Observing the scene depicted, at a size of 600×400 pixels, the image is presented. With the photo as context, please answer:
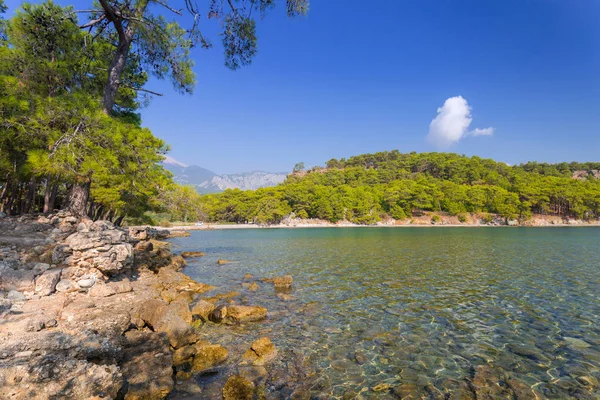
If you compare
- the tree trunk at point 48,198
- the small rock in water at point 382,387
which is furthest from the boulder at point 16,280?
the tree trunk at point 48,198

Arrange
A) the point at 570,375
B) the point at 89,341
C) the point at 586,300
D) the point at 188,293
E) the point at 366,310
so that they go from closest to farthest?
the point at 89,341, the point at 570,375, the point at 366,310, the point at 586,300, the point at 188,293

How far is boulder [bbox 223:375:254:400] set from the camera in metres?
Answer: 5.69

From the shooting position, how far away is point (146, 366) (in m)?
6.38

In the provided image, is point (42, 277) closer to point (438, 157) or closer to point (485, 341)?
point (485, 341)

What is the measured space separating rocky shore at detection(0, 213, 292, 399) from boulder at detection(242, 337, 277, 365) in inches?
1.1

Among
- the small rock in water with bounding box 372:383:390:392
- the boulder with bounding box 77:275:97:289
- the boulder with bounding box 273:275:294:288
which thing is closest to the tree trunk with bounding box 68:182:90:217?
the boulder with bounding box 77:275:97:289

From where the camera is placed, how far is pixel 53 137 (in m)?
9.93

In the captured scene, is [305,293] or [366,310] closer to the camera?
[366,310]

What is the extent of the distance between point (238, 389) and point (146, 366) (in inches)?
89.2

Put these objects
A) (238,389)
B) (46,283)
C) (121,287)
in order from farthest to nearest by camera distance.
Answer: (121,287)
(46,283)
(238,389)

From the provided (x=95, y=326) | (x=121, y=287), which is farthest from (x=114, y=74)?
(x=95, y=326)

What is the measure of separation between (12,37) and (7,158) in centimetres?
638

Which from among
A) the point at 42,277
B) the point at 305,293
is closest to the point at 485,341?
the point at 305,293

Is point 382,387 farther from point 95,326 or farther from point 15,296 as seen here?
point 15,296
